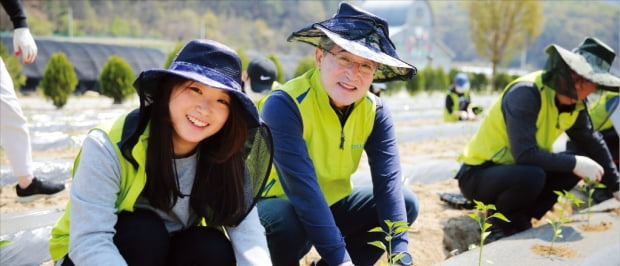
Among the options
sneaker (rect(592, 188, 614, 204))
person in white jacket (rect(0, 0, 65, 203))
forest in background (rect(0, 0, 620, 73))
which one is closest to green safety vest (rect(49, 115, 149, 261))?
person in white jacket (rect(0, 0, 65, 203))

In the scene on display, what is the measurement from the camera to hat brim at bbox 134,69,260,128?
4.37 feet

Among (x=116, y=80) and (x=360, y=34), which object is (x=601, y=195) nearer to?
(x=360, y=34)

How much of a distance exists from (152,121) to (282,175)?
0.58 m

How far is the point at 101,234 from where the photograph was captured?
1.37 metres

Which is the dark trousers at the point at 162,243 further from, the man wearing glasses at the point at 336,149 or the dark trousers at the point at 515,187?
the dark trousers at the point at 515,187

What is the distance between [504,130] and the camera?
285 centimetres

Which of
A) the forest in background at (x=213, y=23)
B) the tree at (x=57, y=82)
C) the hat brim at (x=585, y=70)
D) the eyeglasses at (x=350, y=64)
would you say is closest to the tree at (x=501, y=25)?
the forest in background at (x=213, y=23)

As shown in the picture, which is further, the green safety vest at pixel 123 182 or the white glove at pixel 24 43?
the white glove at pixel 24 43

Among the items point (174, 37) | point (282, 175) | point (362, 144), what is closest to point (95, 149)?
point (282, 175)

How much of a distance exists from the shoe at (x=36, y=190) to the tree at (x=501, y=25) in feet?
100

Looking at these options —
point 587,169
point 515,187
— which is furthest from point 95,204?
point 587,169

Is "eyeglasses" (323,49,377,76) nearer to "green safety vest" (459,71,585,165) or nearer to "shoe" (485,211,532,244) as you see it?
"green safety vest" (459,71,585,165)

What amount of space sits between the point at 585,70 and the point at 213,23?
5564 centimetres

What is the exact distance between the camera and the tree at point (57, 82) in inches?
434
